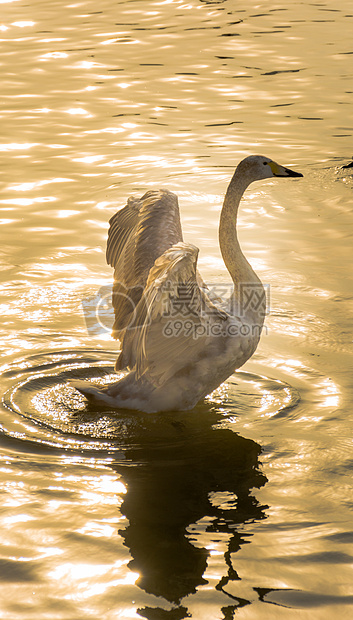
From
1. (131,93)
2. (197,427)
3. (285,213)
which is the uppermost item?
(131,93)

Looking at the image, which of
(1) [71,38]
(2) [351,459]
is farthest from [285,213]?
(1) [71,38]

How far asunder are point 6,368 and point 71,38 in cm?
1692

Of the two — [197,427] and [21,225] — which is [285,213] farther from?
[197,427]

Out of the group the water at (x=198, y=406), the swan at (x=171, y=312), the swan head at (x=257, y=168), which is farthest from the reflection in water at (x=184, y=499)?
the swan head at (x=257, y=168)

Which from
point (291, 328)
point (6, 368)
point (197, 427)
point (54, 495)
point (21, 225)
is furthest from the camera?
point (21, 225)

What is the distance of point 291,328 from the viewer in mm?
7887

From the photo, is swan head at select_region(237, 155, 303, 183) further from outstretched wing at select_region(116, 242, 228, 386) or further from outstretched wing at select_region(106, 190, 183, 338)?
outstretched wing at select_region(116, 242, 228, 386)

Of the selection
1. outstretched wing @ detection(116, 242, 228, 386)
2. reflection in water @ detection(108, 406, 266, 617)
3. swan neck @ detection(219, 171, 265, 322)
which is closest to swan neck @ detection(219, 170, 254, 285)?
swan neck @ detection(219, 171, 265, 322)

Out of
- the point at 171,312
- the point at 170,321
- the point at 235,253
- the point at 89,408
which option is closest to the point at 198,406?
the point at 89,408

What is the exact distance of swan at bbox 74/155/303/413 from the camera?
5.27m

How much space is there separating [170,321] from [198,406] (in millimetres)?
1528

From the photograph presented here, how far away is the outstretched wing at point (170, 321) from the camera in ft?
16.5

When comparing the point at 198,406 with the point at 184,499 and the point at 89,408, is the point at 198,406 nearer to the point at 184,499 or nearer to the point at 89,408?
the point at 89,408

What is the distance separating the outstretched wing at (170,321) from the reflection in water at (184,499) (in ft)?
1.79
